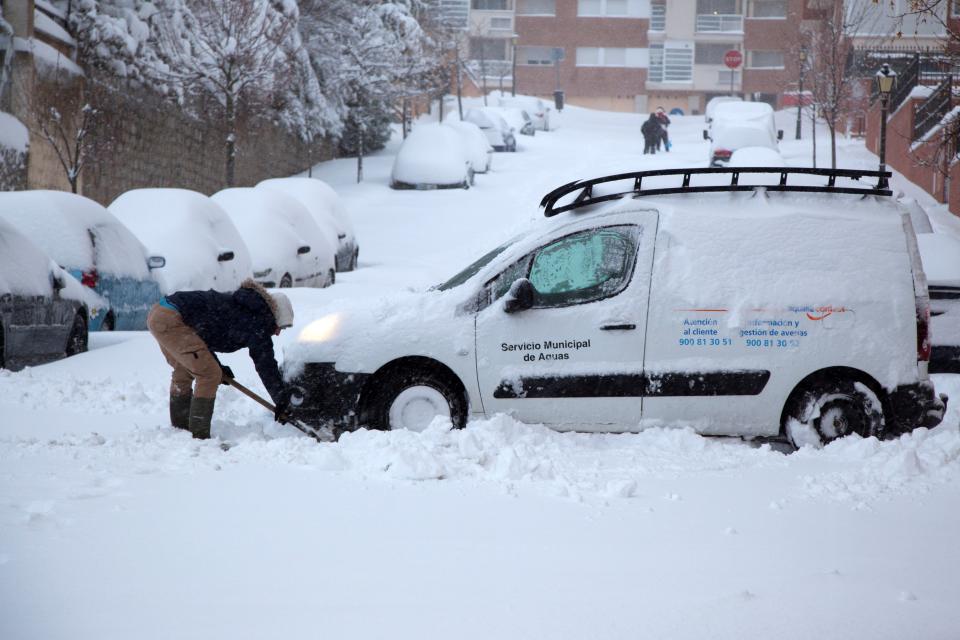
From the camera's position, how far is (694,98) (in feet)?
221

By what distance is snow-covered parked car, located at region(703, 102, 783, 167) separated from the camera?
105 feet

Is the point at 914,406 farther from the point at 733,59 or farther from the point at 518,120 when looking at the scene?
the point at 733,59

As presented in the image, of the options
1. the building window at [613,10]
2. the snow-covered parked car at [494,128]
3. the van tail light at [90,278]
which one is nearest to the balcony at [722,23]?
the building window at [613,10]

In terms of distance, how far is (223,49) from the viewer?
81.4 ft

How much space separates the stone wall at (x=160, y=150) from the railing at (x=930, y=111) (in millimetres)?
15982

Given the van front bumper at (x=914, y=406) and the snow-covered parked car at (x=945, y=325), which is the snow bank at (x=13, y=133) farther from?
the van front bumper at (x=914, y=406)

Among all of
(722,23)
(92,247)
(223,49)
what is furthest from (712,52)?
(92,247)

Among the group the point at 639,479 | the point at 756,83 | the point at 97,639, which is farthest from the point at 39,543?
the point at 756,83

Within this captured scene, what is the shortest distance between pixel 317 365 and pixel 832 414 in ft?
10.2

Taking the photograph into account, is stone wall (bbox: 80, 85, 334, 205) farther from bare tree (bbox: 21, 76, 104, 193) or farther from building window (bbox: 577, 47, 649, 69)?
building window (bbox: 577, 47, 649, 69)

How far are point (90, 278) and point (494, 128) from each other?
31.2 meters

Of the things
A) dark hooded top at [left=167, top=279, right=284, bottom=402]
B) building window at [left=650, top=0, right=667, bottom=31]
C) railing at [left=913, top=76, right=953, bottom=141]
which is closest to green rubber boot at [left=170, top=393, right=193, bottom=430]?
dark hooded top at [left=167, top=279, right=284, bottom=402]

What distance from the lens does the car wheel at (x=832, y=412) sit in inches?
278

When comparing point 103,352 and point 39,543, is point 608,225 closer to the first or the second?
point 39,543
